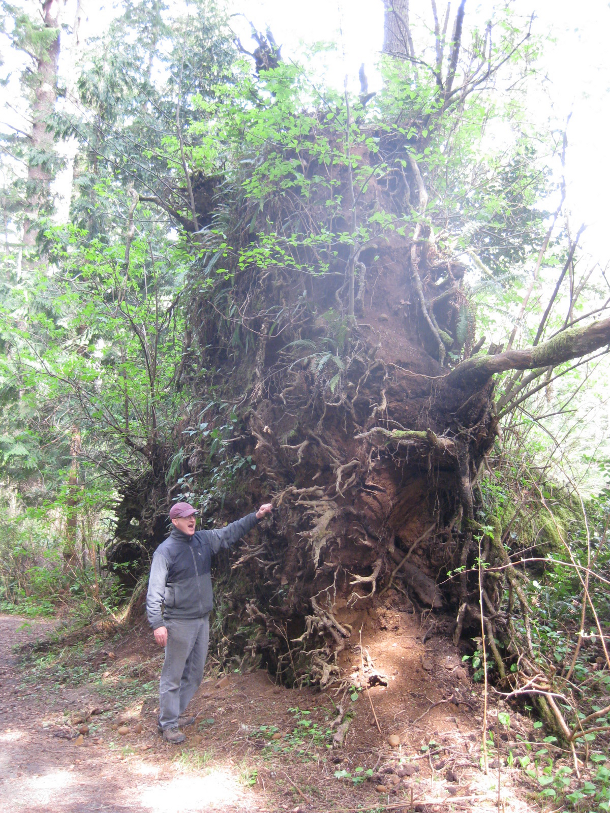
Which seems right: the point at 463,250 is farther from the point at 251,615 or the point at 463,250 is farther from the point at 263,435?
the point at 251,615

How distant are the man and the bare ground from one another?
0.29m

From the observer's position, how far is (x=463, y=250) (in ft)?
26.1

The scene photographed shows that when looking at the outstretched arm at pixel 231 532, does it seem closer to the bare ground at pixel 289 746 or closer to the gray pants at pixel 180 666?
the gray pants at pixel 180 666

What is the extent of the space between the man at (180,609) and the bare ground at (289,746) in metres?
0.29

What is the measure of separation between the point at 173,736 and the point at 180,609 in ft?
3.66

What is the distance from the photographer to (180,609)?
5.23 m

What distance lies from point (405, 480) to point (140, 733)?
3.76 m

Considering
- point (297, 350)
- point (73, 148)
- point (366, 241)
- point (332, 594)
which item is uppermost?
point (73, 148)

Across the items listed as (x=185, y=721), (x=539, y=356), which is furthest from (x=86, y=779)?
(x=539, y=356)

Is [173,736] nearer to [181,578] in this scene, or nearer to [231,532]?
[181,578]

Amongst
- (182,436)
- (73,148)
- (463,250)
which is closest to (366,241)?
(463,250)

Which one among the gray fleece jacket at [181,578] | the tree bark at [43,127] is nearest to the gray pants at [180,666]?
the gray fleece jacket at [181,578]

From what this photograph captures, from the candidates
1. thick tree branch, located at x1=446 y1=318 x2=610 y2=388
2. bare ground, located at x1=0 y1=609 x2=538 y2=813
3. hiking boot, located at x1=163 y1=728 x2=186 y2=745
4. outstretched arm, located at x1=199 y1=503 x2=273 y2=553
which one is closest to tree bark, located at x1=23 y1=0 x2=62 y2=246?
outstretched arm, located at x1=199 y1=503 x2=273 y2=553

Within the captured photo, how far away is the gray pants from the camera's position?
5.03 meters
